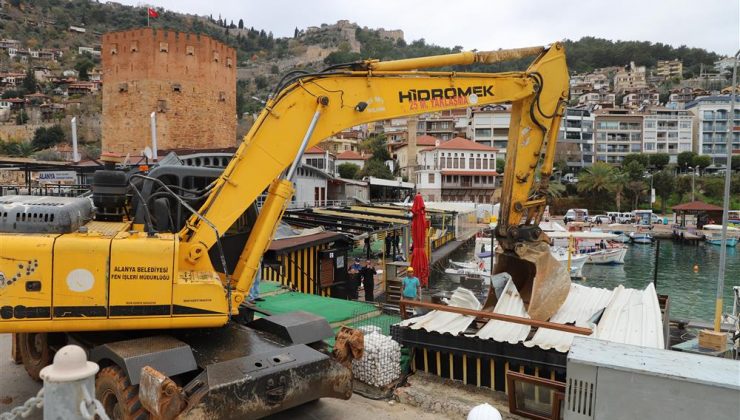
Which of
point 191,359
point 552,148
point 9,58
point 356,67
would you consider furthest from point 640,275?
point 9,58

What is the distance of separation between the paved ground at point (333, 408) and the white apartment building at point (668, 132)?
84.2 metres

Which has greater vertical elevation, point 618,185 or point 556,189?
point 618,185

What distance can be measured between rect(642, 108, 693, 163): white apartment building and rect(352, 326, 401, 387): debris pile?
3290 inches

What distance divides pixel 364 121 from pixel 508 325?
3587 mm

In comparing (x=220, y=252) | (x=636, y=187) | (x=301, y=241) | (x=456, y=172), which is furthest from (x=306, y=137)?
(x=636, y=187)

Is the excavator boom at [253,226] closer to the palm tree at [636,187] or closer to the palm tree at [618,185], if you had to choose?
the palm tree at [618,185]

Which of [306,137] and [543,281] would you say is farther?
[543,281]

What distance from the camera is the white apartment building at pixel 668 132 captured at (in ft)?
256

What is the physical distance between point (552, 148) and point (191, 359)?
6.52 meters

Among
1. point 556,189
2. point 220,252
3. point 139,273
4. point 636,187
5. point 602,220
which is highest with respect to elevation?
point 220,252

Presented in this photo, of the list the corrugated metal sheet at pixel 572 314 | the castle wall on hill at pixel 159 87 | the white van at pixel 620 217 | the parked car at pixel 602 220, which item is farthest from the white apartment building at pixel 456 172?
the corrugated metal sheet at pixel 572 314

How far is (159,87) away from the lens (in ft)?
149

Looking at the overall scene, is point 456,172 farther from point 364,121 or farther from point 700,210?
point 364,121

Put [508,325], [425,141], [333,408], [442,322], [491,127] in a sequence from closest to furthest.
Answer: [333,408] < [508,325] < [442,322] < [425,141] < [491,127]
